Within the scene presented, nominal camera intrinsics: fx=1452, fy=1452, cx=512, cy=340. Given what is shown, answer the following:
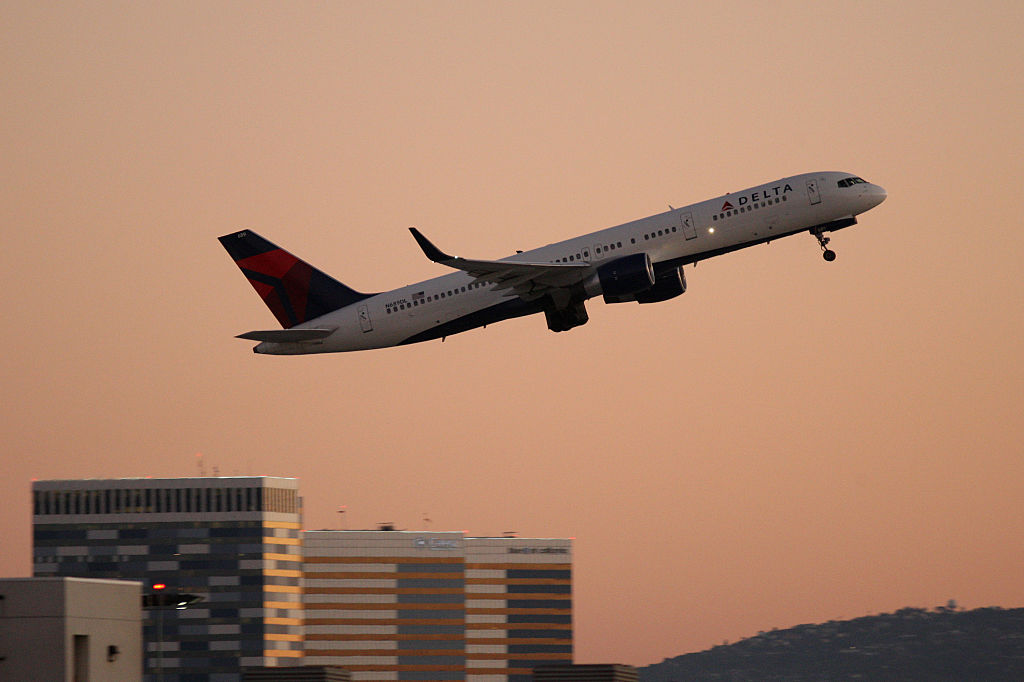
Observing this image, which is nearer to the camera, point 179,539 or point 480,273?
point 480,273

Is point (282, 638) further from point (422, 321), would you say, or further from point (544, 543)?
point (422, 321)

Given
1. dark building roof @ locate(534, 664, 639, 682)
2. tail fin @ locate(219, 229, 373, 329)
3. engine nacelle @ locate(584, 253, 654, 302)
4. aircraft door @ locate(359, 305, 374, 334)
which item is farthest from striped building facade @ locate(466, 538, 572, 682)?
engine nacelle @ locate(584, 253, 654, 302)

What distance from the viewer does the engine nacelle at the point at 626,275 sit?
2621 inches

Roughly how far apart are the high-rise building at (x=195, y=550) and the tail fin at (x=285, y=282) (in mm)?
100321

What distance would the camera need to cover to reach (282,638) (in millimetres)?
173250

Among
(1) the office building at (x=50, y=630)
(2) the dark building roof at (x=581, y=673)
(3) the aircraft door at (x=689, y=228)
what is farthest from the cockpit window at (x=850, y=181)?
(1) the office building at (x=50, y=630)

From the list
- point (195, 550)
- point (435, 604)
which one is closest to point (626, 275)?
point (435, 604)

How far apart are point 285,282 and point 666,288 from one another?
20802 millimetres

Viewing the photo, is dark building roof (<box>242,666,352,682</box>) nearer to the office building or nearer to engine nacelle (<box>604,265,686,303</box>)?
engine nacelle (<box>604,265,686,303</box>)

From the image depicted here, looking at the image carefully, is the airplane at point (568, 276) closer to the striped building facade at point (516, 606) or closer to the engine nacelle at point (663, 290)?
the engine nacelle at point (663, 290)

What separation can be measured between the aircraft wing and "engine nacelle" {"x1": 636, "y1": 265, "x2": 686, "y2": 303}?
150 inches

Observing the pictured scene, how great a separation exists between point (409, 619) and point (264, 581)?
1808 centimetres

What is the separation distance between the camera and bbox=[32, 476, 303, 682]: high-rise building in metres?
171

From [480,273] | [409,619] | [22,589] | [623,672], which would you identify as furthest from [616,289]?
[409,619]
